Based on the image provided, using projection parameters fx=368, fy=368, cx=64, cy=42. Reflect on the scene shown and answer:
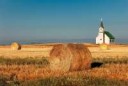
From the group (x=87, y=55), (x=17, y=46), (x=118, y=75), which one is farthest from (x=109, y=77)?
(x=17, y=46)

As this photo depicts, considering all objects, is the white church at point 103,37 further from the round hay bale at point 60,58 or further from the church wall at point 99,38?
the round hay bale at point 60,58

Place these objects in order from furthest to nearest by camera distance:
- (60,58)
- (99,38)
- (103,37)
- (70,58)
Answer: (99,38) → (103,37) → (60,58) → (70,58)

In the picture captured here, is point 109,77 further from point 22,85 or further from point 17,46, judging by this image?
point 17,46

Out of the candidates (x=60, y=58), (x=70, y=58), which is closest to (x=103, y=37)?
(x=60, y=58)

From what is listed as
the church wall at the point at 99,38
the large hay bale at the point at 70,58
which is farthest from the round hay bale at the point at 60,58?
the church wall at the point at 99,38

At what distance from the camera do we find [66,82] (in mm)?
13602

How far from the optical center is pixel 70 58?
1856 cm

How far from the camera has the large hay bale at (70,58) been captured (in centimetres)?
1845

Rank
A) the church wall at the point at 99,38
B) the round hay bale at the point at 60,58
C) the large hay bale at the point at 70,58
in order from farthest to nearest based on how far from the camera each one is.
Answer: the church wall at the point at 99,38, the round hay bale at the point at 60,58, the large hay bale at the point at 70,58

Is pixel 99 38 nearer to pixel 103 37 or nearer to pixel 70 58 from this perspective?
pixel 103 37

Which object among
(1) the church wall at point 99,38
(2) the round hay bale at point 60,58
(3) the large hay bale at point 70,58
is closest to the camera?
(3) the large hay bale at point 70,58

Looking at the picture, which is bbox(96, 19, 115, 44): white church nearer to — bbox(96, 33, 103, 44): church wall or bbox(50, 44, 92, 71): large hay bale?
bbox(96, 33, 103, 44): church wall

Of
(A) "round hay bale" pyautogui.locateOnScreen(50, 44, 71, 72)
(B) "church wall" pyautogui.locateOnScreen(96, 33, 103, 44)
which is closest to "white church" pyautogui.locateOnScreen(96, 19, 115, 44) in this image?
(B) "church wall" pyautogui.locateOnScreen(96, 33, 103, 44)

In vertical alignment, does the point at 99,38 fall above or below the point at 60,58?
above
